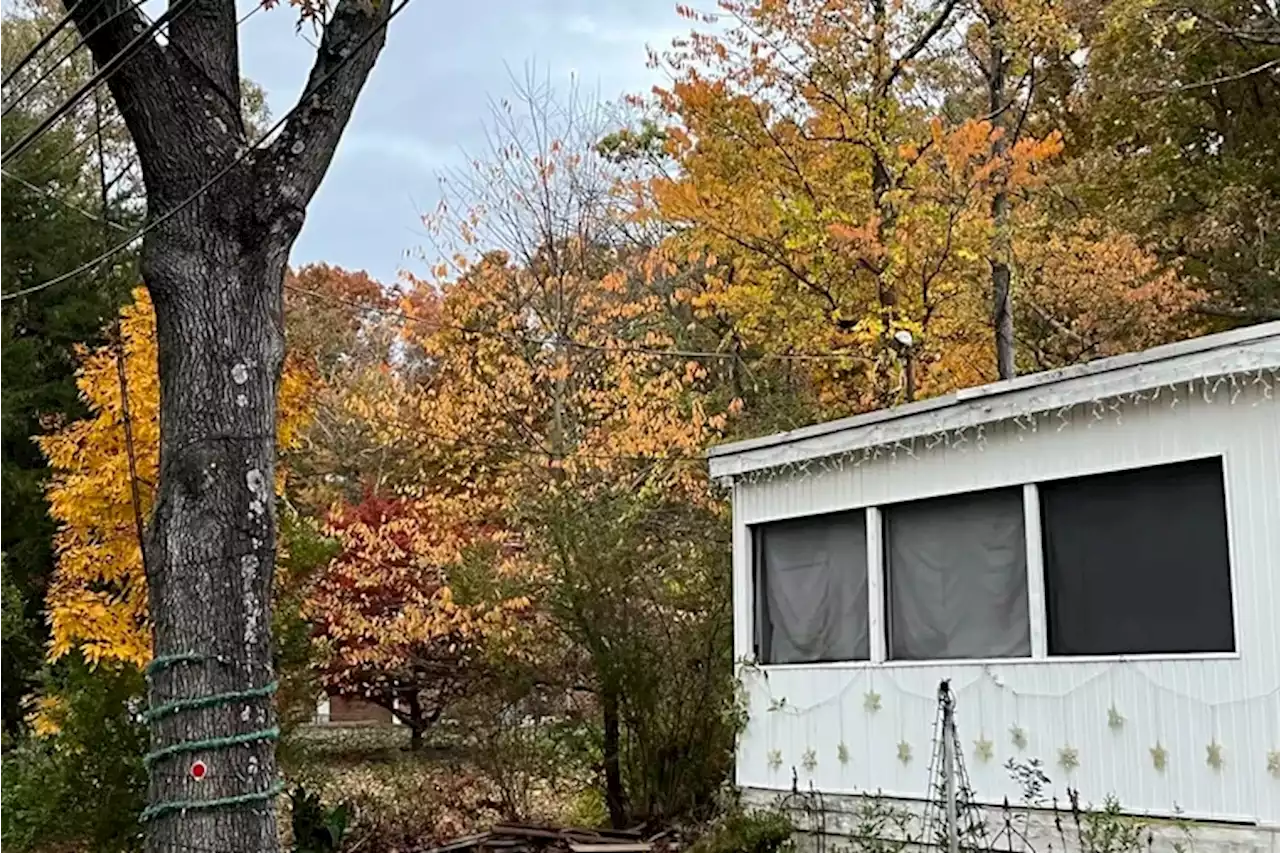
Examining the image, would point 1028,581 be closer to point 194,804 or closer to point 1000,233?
point 194,804

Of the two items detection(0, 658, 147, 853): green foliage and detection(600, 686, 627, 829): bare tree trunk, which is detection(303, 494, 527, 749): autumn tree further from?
detection(0, 658, 147, 853): green foliage

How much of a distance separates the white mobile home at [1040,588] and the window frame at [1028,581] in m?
0.01

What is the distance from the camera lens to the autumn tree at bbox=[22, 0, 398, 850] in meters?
4.50

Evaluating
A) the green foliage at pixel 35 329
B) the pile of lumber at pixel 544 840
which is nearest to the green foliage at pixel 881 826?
the pile of lumber at pixel 544 840

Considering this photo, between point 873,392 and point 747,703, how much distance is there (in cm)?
653

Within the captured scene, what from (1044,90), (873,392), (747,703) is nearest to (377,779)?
(747,703)

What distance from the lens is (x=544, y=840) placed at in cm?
880

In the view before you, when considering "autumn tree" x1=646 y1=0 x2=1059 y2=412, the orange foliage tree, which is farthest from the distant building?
"autumn tree" x1=646 y1=0 x2=1059 y2=412

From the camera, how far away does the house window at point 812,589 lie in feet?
23.2

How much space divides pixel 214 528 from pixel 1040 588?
12.4ft

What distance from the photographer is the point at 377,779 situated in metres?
11.6

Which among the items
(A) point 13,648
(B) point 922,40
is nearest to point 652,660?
(B) point 922,40

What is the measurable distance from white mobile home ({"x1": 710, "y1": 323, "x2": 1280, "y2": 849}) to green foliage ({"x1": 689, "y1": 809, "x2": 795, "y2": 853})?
0.28 metres

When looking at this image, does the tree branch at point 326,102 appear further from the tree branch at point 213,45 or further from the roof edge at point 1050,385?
the roof edge at point 1050,385
